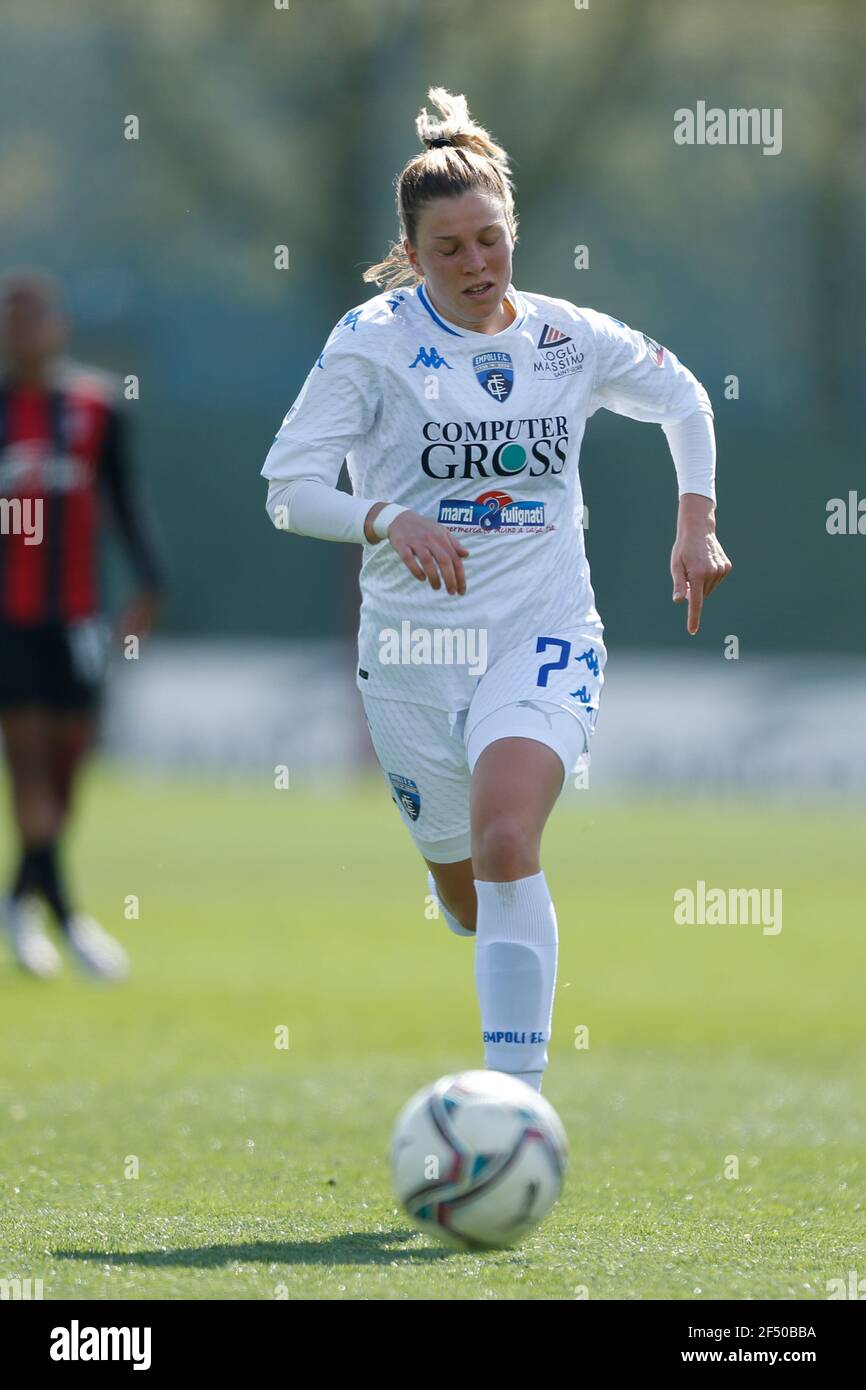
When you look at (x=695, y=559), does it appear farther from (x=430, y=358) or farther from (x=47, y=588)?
(x=47, y=588)

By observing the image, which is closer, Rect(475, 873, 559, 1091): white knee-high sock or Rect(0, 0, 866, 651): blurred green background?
Rect(475, 873, 559, 1091): white knee-high sock

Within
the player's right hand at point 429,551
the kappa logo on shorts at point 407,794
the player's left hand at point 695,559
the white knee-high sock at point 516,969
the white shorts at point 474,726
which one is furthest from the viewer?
the kappa logo on shorts at point 407,794

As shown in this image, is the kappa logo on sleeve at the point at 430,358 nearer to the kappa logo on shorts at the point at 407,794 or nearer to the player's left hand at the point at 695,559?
the player's left hand at the point at 695,559

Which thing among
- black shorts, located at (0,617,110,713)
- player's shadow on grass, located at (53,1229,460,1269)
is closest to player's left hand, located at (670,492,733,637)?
player's shadow on grass, located at (53,1229,460,1269)

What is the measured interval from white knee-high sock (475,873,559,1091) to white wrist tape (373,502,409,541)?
833mm

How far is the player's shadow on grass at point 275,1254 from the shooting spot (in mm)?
4484

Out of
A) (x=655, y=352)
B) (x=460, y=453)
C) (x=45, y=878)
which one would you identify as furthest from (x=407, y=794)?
(x=45, y=878)

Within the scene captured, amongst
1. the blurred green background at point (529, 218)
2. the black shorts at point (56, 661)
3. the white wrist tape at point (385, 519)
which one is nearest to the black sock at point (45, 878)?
the black shorts at point (56, 661)

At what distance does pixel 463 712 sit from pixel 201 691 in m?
17.7

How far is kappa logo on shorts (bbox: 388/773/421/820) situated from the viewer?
5.52m

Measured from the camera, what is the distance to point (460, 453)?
522 cm

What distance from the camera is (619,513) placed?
28375mm

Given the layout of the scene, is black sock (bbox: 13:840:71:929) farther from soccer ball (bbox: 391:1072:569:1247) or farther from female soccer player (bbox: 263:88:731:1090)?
soccer ball (bbox: 391:1072:569:1247)

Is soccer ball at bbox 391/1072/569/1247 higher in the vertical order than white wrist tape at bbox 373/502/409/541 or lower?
lower
